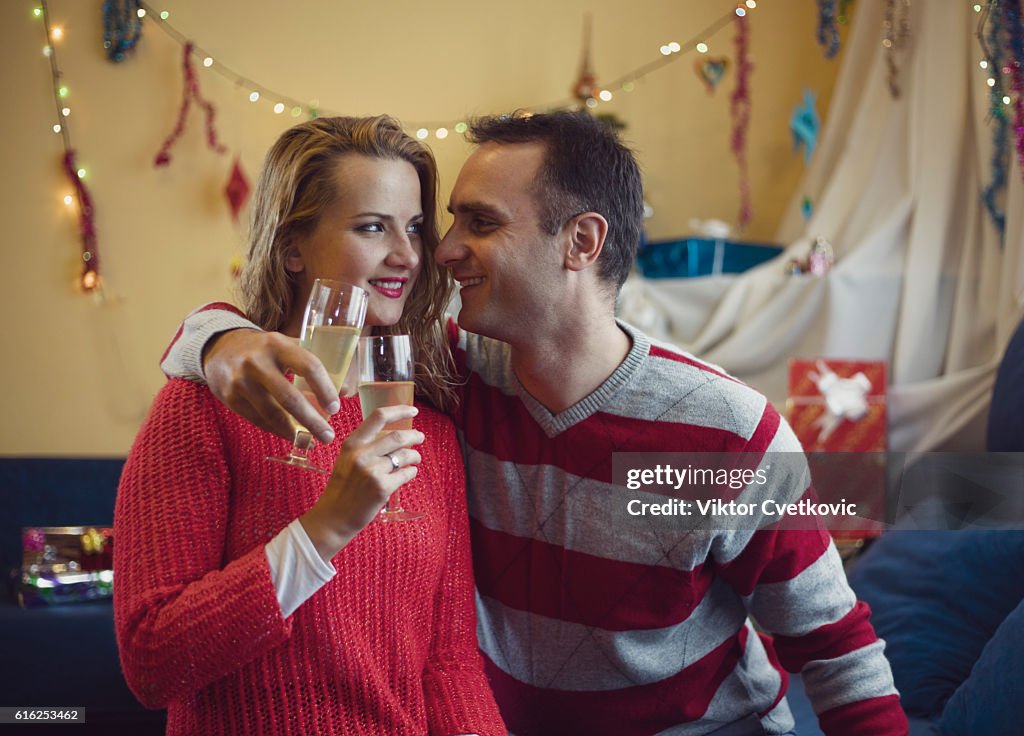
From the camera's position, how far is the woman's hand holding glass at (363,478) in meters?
1.05

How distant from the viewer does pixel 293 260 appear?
1419mm

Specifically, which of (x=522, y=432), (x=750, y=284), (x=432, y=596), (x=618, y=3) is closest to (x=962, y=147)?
(x=750, y=284)

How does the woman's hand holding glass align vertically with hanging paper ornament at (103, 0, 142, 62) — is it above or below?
below

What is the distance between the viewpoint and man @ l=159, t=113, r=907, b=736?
1459 mm

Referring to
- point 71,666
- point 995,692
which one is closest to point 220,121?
point 71,666

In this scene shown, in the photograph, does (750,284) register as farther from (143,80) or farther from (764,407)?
(143,80)

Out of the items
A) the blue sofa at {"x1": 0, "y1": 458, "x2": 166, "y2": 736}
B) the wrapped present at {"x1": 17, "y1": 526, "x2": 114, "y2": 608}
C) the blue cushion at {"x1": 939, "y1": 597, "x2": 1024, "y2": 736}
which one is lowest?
the blue sofa at {"x1": 0, "y1": 458, "x2": 166, "y2": 736}

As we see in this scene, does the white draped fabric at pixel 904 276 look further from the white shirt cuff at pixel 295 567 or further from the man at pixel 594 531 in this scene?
the white shirt cuff at pixel 295 567

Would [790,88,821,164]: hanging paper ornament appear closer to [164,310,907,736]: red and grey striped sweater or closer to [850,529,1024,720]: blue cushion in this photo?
[850,529,1024,720]: blue cushion

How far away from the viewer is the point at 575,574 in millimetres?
1472

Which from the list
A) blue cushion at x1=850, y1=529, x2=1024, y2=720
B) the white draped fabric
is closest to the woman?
blue cushion at x1=850, y1=529, x2=1024, y2=720

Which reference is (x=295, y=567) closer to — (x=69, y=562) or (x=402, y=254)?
(x=402, y=254)

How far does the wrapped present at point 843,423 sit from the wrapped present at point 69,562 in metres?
1.75

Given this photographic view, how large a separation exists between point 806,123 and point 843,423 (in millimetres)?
1055
